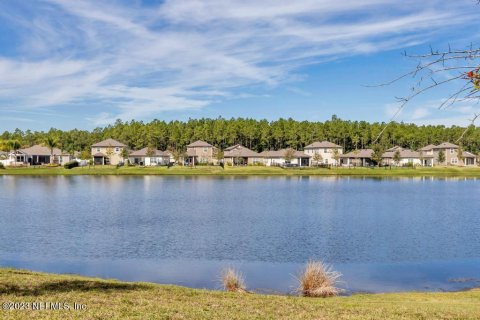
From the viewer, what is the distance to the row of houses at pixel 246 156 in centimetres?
14188

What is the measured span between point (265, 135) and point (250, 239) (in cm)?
13624

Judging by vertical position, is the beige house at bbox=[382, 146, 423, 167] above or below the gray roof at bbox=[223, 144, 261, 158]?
below

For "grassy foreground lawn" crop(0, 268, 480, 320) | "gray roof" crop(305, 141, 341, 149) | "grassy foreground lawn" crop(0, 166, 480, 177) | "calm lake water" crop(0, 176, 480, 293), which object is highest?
"gray roof" crop(305, 141, 341, 149)

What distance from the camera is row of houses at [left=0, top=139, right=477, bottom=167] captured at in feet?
A: 465

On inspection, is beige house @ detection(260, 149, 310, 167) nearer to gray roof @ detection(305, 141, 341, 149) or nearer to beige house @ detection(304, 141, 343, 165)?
beige house @ detection(304, 141, 343, 165)

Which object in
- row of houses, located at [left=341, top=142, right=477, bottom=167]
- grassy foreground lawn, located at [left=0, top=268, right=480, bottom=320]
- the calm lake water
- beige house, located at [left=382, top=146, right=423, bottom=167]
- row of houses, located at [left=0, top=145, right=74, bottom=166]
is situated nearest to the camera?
grassy foreground lawn, located at [left=0, top=268, right=480, bottom=320]

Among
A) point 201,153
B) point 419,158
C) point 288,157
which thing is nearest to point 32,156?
point 201,153

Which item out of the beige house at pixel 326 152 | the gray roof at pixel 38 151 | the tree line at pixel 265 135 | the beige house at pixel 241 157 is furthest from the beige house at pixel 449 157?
the gray roof at pixel 38 151

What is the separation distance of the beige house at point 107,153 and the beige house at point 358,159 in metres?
69.1

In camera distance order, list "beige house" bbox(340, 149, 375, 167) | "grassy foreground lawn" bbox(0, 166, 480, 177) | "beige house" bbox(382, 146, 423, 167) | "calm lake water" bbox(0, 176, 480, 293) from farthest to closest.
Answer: "beige house" bbox(382, 146, 423, 167), "beige house" bbox(340, 149, 375, 167), "grassy foreground lawn" bbox(0, 166, 480, 177), "calm lake water" bbox(0, 176, 480, 293)

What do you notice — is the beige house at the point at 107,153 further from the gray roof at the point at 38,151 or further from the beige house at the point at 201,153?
the beige house at the point at 201,153

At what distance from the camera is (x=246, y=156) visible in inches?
5827

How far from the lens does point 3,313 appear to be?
35.4 feet

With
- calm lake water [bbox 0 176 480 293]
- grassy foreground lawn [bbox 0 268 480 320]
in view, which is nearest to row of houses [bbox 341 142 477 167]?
calm lake water [bbox 0 176 480 293]
